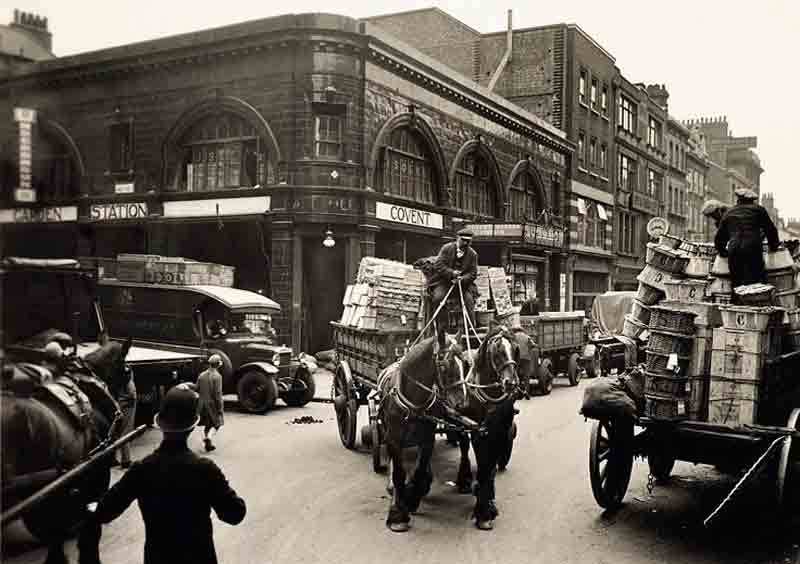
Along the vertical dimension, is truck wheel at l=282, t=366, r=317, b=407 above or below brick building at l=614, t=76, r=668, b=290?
below

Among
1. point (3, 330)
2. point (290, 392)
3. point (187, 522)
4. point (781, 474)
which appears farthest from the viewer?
point (290, 392)

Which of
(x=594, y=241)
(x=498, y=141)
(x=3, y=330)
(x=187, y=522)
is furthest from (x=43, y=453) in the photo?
(x=594, y=241)

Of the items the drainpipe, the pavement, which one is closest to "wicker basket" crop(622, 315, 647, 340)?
the pavement

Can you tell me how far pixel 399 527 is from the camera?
677 centimetres

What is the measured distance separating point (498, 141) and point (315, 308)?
13338mm

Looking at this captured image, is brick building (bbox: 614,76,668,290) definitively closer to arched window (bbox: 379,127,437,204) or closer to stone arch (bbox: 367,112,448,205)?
stone arch (bbox: 367,112,448,205)

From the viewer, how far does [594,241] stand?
39594 millimetres

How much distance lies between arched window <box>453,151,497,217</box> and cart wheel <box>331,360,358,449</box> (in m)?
16.8

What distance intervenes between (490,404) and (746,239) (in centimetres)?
350

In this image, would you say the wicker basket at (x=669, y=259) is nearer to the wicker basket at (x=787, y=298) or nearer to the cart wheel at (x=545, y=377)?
the wicker basket at (x=787, y=298)

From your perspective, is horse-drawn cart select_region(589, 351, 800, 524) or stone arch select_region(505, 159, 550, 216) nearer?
horse-drawn cart select_region(589, 351, 800, 524)

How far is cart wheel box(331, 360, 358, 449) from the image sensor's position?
10.3 meters

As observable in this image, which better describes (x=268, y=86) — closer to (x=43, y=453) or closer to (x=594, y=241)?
(x=43, y=453)

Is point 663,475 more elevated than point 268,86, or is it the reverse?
point 268,86
